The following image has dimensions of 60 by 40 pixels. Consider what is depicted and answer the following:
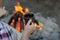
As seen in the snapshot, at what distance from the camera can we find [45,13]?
8.46 feet

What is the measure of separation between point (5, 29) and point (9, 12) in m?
1.33

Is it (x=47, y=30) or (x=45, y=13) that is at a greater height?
(x=45, y=13)

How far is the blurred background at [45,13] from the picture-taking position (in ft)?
7.33

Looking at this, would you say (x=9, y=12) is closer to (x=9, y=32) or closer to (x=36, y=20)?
(x=36, y=20)

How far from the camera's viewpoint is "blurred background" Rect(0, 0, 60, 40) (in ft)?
7.33

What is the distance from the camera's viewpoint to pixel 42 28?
90.6 inches

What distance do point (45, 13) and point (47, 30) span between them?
0.34 meters

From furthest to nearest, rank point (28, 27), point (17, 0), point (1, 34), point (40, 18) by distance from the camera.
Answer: point (17, 0)
point (40, 18)
point (28, 27)
point (1, 34)

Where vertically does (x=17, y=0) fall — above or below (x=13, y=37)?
above

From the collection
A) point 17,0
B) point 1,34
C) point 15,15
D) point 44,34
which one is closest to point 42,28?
point 44,34

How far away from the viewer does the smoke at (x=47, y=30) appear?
7.16 feet

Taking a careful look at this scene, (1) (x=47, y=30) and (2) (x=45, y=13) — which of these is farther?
(2) (x=45, y=13)

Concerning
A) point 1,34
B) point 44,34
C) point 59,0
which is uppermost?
point 59,0

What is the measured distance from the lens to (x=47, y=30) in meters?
2.30
